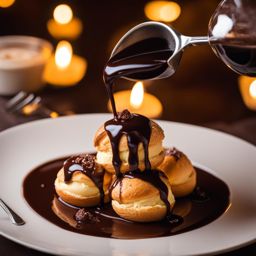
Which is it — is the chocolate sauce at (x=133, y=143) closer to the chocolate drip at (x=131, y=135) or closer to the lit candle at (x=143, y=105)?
the chocolate drip at (x=131, y=135)

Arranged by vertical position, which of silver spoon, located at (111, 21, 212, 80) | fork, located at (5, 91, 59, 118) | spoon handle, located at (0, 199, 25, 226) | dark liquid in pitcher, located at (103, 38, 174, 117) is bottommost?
fork, located at (5, 91, 59, 118)

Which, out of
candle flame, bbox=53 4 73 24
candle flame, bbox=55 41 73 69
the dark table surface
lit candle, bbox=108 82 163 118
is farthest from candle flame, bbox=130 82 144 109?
candle flame, bbox=53 4 73 24

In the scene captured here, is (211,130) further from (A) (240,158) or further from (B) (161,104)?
(B) (161,104)

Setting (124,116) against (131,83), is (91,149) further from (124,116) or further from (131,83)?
(131,83)

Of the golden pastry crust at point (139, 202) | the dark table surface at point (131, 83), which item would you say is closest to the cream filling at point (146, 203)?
the golden pastry crust at point (139, 202)

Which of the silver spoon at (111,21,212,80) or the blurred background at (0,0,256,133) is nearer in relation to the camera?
the silver spoon at (111,21,212,80)

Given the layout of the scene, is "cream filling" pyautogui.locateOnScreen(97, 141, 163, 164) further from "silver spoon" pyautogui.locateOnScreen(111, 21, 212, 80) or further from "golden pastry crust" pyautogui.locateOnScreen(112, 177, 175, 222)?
"silver spoon" pyautogui.locateOnScreen(111, 21, 212, 80)
